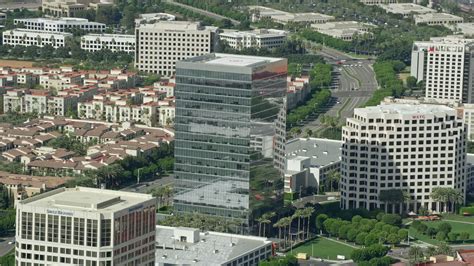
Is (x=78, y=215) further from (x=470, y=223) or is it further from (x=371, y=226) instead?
(x=470, y=223)

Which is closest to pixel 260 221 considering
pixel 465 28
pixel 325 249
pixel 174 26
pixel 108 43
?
pixel 325 249

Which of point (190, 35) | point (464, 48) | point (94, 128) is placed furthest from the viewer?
point (190, 35)

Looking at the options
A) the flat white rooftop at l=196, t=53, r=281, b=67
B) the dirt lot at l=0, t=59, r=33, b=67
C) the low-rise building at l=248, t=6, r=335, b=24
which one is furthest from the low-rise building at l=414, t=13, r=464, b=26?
the flat white rooftop at l=196, t=53, r=281, b=67

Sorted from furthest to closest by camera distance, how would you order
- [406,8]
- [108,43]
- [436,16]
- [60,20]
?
1. [406,8]
2. [436,16]
3. [60,20]
4. [108,43]

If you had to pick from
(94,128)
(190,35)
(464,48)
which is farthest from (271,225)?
(190,35)

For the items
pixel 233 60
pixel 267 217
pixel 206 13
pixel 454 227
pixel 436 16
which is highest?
pixel 233 60

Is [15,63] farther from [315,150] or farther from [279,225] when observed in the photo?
[279,225]
